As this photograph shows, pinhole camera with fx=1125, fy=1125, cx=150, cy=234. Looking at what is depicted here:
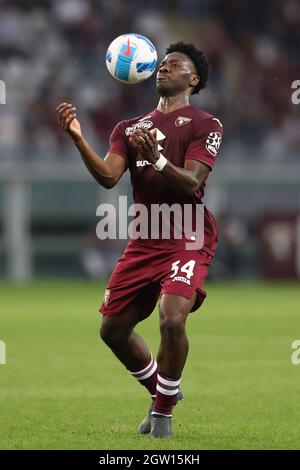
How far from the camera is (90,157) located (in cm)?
727

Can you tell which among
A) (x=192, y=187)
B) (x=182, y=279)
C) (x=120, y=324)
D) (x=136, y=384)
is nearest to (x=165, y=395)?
(x=120, y=324)

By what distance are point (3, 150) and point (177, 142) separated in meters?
19.8

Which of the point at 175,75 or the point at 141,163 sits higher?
the point at 175,75

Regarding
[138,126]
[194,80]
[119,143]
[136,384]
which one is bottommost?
[136,384]

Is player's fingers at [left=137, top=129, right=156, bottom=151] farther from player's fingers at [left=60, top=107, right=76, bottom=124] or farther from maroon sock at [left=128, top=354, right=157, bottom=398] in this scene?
maroon sock at [left=128, top=354, right=157, bottom=398]

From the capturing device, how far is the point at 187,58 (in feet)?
25.6

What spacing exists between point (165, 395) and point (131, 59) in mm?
2282

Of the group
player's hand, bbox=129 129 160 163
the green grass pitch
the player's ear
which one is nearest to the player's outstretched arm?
player's hand, bbox=129 129 160 163

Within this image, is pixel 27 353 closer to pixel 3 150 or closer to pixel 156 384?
pixel 156 384

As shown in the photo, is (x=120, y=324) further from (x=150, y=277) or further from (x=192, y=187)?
(x=192, y=187)

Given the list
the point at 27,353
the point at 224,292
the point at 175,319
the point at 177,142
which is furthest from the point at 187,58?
the point at 224,292

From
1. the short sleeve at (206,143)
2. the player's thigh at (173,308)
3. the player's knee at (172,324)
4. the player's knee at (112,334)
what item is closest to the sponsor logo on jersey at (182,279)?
the player's thigh at (173,308)

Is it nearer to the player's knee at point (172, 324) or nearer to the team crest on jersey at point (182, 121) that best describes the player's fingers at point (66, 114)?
the team crest on jersey at point (182, 121)

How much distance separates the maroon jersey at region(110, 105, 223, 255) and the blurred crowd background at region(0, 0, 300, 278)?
1907 centimetres
